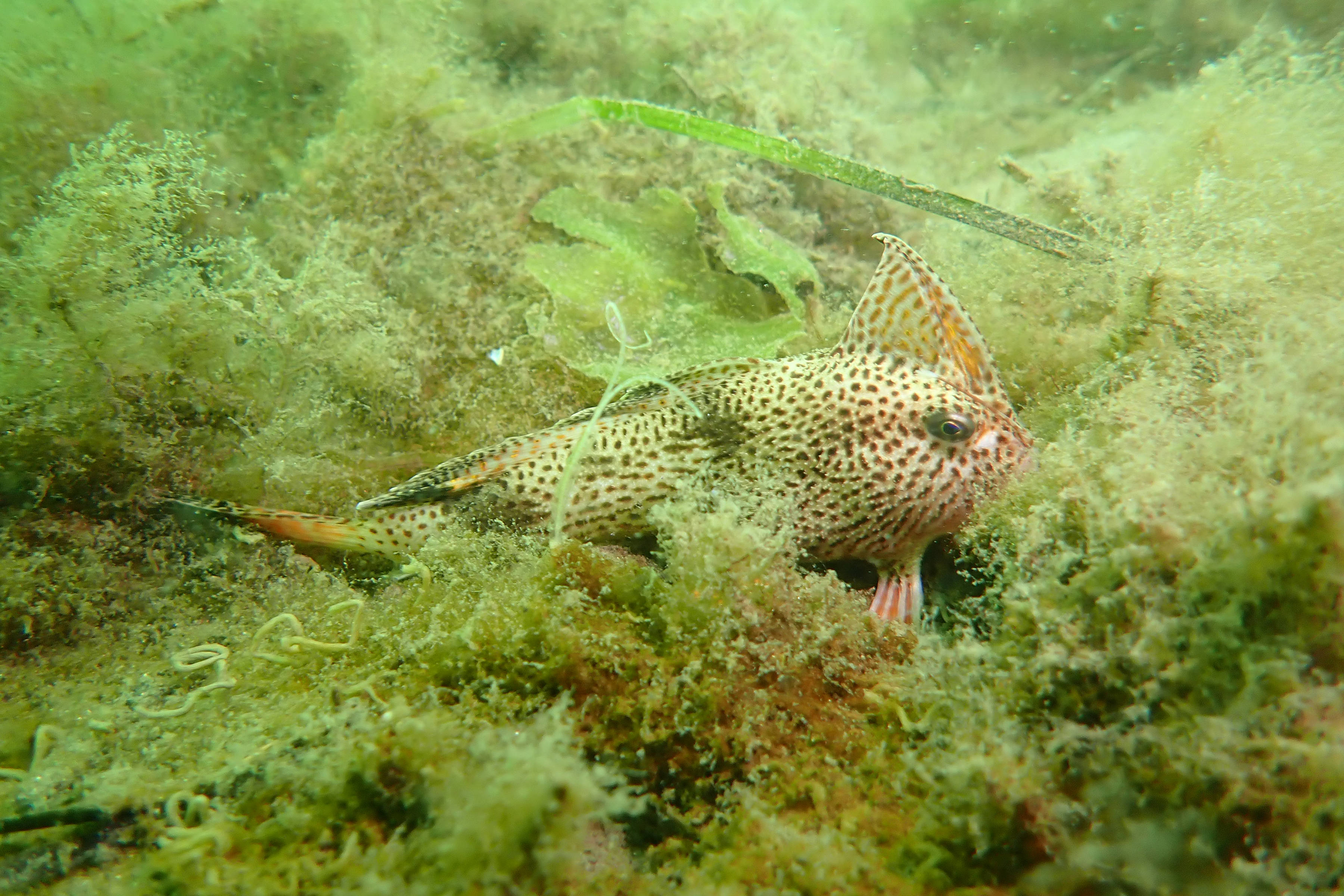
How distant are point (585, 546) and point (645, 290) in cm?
199

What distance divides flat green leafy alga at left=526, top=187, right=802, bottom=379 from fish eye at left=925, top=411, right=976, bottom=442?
1.04 metres

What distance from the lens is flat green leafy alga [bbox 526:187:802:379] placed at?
3523 millimetres

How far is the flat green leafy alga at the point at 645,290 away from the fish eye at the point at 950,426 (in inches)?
40.8

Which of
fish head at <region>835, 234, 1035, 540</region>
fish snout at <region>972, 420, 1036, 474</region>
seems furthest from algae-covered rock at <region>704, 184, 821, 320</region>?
fish snout at <region>972, 420, 1036, 474</region>

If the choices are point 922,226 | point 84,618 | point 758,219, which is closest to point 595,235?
point 758,219

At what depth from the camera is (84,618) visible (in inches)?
108

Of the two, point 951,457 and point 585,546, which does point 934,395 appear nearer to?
point 951,457

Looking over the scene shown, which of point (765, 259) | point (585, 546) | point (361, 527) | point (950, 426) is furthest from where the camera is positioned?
point (765, 259)

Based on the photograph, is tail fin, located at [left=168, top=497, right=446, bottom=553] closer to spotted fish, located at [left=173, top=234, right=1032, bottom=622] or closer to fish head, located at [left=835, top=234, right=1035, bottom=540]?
spotted fish, located at [left=173, top=234, right=1032, bottom=622]

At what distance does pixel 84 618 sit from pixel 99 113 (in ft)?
11.6

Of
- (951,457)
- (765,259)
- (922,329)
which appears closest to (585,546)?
(951,457)

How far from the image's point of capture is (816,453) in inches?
107

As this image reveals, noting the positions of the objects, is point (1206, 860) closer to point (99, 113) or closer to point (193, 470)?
point (193, 470)

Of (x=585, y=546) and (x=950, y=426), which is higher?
(x=950, y=426)
